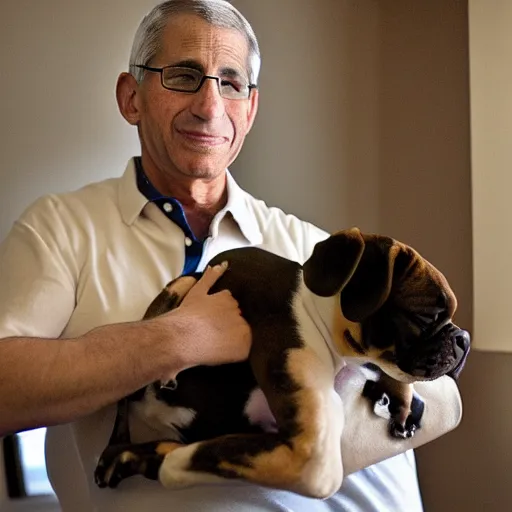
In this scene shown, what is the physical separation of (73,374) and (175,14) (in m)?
0.51

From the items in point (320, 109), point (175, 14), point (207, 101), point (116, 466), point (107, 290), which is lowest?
point (116, 466)

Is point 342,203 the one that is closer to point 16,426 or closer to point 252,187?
point 252,187

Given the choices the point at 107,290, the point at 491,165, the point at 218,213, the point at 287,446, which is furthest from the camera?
the point at 491,165

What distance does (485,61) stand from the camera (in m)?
1.33

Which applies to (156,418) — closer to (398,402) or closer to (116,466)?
(116,466)

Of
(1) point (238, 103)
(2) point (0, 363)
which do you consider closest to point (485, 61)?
(1) point (238, 103)

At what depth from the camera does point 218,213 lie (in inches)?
40.4

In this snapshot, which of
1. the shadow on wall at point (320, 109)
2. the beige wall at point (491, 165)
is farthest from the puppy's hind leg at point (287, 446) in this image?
the shadow on wall at point (320, 109)

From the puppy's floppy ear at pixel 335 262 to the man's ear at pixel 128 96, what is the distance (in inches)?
19.6

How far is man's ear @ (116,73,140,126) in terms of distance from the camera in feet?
3.49

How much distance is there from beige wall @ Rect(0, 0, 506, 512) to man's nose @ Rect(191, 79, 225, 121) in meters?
0.49

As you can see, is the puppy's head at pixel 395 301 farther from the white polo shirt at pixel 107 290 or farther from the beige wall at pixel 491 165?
the beige wall at pixel 491 165

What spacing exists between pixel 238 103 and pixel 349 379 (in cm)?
45

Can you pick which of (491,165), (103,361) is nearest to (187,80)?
(103,361)
